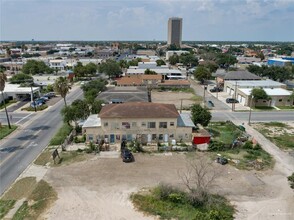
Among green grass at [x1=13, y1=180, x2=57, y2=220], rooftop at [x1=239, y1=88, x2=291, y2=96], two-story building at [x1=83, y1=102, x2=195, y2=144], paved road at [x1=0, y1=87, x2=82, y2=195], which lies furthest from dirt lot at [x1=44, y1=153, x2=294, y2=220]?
rooftop at [x1=239, y1=88, x2=291, y2=96]

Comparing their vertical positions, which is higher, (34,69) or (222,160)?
(34,69)

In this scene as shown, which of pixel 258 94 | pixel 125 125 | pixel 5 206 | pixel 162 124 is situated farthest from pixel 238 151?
pixel 5 206

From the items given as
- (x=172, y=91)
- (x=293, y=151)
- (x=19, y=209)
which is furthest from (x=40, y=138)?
(x=172, y=91)

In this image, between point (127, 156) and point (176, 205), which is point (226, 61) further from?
point (176, 205)

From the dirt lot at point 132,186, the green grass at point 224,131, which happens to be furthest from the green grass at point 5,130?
the green grass at point 224,131

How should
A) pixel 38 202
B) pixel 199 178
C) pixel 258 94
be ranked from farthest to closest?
pixel 258 94 < pixel 199 178 < pixel 38 202

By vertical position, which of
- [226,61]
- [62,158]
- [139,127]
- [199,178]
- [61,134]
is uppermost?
[226,61]

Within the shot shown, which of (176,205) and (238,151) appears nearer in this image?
(176,205)

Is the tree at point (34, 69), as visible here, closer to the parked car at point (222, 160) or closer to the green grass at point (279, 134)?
the green grass at point (279, 134)
